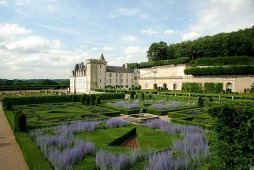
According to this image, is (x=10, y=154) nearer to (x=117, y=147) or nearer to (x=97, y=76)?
(x=117, y=147)

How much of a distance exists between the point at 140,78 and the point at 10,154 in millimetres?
59890

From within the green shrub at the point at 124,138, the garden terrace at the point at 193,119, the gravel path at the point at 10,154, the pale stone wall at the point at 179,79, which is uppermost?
the pale stone wall at the point at 179,79

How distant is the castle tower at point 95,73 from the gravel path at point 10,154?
2066 inches

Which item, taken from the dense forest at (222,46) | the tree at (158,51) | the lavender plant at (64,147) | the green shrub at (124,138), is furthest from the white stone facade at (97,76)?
the green shrub at (124,138)

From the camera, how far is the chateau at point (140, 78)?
4559cm

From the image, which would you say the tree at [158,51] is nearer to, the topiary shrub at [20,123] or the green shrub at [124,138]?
Answer: the green shrub at [124,138]

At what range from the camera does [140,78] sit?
7112cm

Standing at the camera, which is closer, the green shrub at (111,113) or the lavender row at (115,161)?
the lavender row at (115,161)

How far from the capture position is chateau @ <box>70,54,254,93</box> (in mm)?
45594

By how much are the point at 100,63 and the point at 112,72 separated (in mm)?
5872

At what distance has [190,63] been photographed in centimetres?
5931

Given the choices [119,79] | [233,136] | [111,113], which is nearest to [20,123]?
[111,113]

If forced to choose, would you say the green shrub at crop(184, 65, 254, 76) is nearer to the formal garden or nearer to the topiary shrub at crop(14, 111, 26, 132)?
the formal garden

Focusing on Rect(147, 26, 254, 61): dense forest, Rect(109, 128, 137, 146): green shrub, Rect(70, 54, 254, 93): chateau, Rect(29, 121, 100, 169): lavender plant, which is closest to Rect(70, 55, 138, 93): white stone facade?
Rect(70, 54, 254, 93): chateau
